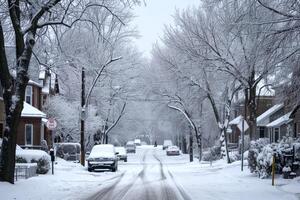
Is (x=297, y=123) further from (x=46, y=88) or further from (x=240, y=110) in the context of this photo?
(x=240, y=110)

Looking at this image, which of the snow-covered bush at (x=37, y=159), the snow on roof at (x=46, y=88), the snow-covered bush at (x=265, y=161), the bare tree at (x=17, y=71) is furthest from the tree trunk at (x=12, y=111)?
the snow on roof at (x=46, y=88)

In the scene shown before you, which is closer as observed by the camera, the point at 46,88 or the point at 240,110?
the point at 46,88

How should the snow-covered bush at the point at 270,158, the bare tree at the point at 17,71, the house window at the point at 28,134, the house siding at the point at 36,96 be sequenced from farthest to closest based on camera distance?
the house siding at the point at 36,96 → the house window at the point at 28,134 → the snow-covered bush at the point at 270,158 → the bare tree at the point at 17,71

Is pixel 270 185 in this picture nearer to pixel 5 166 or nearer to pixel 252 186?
pixel 252 186

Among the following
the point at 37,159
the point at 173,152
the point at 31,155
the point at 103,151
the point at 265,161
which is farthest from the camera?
the point at 173,152

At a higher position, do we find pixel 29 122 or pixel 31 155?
pixel 29 122

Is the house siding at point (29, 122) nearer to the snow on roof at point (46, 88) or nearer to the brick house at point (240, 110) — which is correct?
the snow on roof at point (46, 88)

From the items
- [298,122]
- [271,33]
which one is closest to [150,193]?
[271,33]

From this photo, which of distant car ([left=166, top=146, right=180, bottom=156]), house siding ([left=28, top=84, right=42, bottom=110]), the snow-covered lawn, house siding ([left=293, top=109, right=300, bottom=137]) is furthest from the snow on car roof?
distant car ([left=166, top=146, right=180, bottom=156])

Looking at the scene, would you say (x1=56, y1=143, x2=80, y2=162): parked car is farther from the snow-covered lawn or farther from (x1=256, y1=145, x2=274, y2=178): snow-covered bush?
(x1=256, y1=145, x2=274, y2=178): snow-covered bush

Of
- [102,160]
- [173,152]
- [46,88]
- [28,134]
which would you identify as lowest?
[173,152]

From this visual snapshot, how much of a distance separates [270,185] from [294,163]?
2.54 meters

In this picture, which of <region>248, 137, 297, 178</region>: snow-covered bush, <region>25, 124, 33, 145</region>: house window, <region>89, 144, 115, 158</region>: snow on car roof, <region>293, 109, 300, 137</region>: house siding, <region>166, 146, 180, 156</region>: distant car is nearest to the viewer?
<region>248, 137, 297, 178</region>: snow-covered bush

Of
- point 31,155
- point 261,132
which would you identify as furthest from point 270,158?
point 261,132
